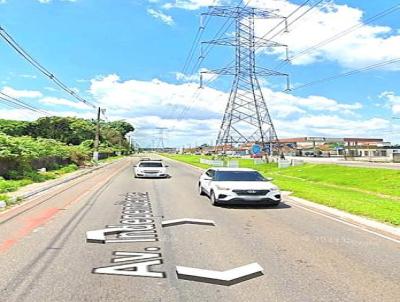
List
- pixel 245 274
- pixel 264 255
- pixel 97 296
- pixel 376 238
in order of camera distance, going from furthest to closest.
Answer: pixel 376 238, pixel 264 255, pixel 245 274, pixel 97 296

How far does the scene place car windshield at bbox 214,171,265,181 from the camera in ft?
54.9

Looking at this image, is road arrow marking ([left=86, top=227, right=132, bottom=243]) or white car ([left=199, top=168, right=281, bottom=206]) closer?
road arrow marking ([left=86, top=227, right=132, bottom=243])

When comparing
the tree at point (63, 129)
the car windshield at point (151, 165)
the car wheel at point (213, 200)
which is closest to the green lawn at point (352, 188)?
the car wheel at point (213, 200)

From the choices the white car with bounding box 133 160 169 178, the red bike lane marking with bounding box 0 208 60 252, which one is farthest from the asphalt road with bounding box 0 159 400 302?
the white car with bounding box 133 160 169 178

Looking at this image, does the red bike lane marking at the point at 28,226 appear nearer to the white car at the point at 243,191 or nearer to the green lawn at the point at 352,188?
the white car at the point at 243,191

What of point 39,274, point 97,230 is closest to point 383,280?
point 39,274

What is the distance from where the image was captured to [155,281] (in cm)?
620

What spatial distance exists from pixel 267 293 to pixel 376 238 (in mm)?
5037

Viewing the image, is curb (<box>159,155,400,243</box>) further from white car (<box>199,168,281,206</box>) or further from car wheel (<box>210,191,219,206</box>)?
car wheel (<box>210,191,219,206</box>)

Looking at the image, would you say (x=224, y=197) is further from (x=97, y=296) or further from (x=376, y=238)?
(x=97, y=296)

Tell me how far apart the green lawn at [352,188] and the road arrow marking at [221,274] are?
6.53m

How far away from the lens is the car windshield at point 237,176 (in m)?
16.7

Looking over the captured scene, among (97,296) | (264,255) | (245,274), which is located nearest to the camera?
(97,296)

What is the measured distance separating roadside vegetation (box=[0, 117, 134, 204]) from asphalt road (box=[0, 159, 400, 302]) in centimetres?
772
